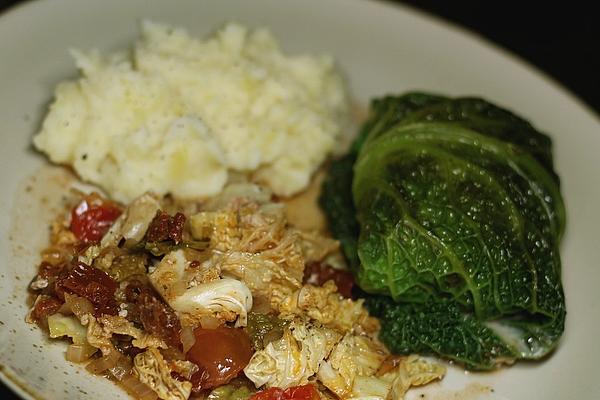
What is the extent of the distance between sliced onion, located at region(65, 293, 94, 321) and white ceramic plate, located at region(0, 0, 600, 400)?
26 centimetres

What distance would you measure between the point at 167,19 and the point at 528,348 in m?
4.64

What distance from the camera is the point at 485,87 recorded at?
298 inches

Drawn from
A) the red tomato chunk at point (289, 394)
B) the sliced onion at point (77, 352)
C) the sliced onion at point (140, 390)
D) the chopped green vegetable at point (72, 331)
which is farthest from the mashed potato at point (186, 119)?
the red tomato chunk at point (289, 394)

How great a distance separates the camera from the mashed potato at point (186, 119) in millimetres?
5938

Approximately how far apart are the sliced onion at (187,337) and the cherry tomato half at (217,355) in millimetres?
23

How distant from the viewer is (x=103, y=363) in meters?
4.73

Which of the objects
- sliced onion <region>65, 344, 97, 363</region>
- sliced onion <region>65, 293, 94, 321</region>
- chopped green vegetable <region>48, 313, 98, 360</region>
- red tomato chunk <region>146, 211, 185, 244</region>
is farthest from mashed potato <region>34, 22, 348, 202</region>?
sliced onion <region>65, 344, 97, 363</region>

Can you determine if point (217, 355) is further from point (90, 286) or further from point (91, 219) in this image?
point (91, 219)

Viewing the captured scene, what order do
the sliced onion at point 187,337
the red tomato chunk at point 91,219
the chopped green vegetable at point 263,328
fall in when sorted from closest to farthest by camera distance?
the sliced onion at point 187,337 < the chopped green vegetable at point 263,328 < the red tomato chunk at point 91,219

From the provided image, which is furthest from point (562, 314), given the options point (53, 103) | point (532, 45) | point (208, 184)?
point (532, 45)

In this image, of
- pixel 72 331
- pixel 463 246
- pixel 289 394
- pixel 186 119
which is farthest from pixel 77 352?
pixel 463 246

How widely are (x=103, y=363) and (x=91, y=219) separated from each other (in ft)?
4.32

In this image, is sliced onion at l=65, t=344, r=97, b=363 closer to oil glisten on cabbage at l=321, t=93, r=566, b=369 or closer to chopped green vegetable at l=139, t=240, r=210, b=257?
chopped green vegetable at l=139, t=240, r=210, b=257

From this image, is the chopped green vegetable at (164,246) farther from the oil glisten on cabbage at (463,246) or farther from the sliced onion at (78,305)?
the oil glisten on cabbage at (463,246)
